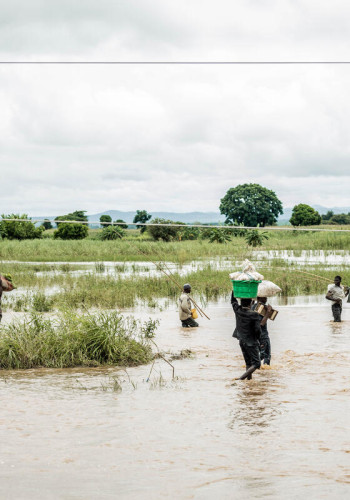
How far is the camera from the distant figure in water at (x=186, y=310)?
1429cm

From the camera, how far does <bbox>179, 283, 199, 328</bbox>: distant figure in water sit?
14.3m

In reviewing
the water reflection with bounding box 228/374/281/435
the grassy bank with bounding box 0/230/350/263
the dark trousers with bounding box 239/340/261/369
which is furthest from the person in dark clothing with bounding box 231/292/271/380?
the grassy bank with bounding box 0/230/350/263

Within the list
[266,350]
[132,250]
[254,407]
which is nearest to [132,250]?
[132,250]

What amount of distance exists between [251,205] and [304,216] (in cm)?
833

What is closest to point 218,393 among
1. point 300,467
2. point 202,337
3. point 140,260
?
point 300,467

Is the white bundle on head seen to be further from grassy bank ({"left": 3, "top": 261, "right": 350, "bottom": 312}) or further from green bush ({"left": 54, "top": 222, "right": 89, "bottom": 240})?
green bush ({"left": 54, "top": 222, "right": 89, "bottom": 240})

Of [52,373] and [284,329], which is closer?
[52,373]

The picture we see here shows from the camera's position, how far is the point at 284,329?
48.4 feet

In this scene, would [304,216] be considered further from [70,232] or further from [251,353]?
[251,353]

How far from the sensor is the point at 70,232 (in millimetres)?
59250

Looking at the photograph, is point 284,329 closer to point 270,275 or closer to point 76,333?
point 76,333

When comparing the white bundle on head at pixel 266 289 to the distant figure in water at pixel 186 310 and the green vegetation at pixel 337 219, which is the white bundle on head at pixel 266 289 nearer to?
the distant figure in water at pixel 186 310

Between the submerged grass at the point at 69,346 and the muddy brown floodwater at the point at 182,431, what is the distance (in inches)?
Result: 10.5

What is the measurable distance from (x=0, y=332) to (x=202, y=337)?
451cm
